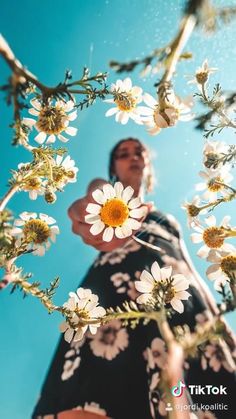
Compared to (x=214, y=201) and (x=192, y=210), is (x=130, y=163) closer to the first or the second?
(x=192, y=210)

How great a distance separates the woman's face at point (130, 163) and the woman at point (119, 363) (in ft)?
2.23

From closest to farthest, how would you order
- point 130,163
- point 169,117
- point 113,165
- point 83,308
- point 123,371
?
point 169,117 < point 83,308 < point 123,371 < point 130,163 < point 113,165

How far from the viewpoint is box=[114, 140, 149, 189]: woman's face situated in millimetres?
2400

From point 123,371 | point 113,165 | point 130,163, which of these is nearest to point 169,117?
point 123,371

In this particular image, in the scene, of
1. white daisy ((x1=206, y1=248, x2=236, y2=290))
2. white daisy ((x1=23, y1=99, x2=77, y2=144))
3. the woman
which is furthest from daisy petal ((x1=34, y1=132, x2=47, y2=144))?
white daisy ((x1=206, y1=248, x2=236, y2=290))

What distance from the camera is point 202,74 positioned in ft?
3.05

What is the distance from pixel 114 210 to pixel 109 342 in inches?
28.4

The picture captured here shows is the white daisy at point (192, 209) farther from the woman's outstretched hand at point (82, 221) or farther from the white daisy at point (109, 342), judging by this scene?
the white daisy at point (109, 342)

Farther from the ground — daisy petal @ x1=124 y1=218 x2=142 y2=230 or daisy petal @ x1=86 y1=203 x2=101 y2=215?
daisy petal @ x1=86 y1=203 x2=101 y2=215

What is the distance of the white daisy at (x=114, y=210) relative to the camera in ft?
2.84

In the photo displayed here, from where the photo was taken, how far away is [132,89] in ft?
2.96

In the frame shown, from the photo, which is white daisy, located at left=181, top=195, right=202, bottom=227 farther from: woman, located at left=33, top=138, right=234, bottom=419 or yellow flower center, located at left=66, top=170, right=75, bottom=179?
yellow flower center, located at left=66, top=170, right=75, bottom=179

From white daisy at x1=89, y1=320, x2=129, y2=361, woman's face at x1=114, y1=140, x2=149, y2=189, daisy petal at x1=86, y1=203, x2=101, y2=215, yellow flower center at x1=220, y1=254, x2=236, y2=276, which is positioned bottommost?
yellow flower center at x1=220, y1=254, x2=236, y2=276

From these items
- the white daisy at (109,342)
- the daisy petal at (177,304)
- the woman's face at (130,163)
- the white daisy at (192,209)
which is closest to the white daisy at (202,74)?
the white daisy at (192,209)
